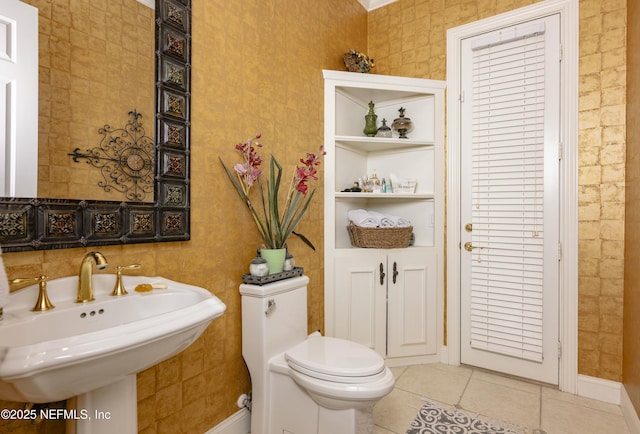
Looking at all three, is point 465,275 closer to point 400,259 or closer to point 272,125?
point 400,259

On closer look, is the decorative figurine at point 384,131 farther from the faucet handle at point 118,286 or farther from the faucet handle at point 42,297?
the faucet handle at point 42,297

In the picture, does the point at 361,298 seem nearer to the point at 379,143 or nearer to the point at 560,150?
the point at 379,143

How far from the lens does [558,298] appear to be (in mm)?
2160

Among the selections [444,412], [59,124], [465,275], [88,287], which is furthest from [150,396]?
[465,275]

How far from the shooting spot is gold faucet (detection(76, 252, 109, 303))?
41.1 inches

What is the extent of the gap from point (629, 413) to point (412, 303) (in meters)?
1.27

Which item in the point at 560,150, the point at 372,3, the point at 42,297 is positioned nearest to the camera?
the point at 42,297

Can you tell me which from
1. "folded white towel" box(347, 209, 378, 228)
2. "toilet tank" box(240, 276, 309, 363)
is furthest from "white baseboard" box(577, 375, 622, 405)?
"toilet tank" box(240, 276, 309, 363)

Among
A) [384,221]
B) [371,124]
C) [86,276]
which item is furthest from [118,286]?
[371,124]

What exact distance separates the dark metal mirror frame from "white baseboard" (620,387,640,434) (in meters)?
2.41

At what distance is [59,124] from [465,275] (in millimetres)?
2477

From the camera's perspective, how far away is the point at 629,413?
180cm

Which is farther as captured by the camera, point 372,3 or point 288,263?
point 372,3

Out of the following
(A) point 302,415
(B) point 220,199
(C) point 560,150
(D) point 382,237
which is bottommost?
(A) point 302,415
